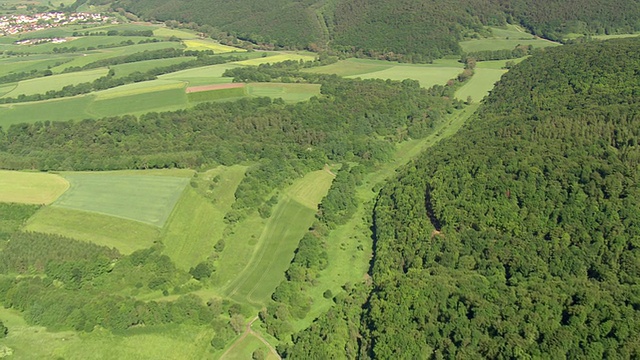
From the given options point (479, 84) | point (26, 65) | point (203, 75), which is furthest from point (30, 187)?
point (479, 84)

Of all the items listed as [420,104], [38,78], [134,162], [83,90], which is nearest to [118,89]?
[83,90]

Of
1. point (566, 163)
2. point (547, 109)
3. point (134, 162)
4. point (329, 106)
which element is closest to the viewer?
point (566, 163)

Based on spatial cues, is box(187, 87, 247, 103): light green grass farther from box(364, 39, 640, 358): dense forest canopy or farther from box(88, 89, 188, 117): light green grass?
box(364, 39, 640, 358): dense forest canopy

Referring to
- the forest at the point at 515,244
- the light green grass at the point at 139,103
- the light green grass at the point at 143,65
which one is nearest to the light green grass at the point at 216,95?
the light green grass at the point at 139,103

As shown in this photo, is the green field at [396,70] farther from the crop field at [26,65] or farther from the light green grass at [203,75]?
the crop field at [26,65]

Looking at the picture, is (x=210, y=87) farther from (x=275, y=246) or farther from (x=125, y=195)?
(x=275, y=246)

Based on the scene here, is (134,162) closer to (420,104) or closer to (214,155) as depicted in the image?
(214,155)
